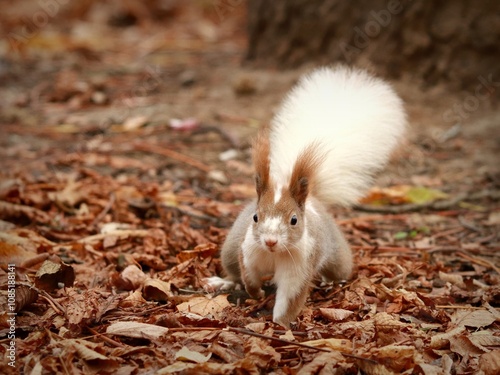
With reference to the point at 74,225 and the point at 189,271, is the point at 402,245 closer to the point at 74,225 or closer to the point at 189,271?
the point at 189,271

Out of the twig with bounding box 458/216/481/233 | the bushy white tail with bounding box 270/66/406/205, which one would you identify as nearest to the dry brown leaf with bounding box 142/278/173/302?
the bushy white tail with bounding box 270/66/406/205

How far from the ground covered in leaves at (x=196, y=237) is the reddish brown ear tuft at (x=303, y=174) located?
502 mm

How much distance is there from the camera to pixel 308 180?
2.54 metres

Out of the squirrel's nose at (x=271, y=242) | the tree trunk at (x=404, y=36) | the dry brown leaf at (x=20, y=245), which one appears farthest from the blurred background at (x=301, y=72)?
the squirrel's nose at (x=271, y=242)

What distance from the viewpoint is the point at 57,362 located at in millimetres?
2008

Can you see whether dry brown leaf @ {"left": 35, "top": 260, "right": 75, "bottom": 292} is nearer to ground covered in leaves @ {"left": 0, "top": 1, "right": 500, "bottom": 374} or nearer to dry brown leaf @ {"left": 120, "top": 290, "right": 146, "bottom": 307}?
ground covered in leaves @ {"left": 0, "top": 1, "right": 500, "bottom": 374}

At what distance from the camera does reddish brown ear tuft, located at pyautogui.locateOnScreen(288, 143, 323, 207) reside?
2494 millimetres

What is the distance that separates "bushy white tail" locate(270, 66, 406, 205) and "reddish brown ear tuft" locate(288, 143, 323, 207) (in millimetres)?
257

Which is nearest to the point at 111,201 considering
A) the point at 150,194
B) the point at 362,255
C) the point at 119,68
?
the point at 150,194

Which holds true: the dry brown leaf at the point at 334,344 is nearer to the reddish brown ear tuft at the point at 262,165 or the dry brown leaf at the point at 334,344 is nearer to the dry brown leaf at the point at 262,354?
the dry brown leaf at the point at 262,354

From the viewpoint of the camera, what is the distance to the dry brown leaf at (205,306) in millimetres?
2525

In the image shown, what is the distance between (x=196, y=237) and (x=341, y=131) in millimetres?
956

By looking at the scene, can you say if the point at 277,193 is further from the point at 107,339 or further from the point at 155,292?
the point at 107,339

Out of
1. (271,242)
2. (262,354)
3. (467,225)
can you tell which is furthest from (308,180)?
(467,225)
